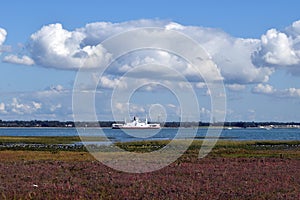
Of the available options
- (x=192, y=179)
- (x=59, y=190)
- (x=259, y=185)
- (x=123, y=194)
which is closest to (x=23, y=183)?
(x=59, y=190)

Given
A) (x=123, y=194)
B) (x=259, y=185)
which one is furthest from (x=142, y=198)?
(x=259, y=185)

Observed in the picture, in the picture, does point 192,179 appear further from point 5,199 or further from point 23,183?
point 5,199

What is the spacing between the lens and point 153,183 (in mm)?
29500

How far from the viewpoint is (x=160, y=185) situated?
28875 mm

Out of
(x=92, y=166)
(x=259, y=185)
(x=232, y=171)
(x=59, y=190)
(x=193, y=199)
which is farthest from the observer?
(x=92, y=166)

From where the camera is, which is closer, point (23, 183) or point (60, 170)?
point (23, 183)

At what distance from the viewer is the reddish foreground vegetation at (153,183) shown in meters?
25.6

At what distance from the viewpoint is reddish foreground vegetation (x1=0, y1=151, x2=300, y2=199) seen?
25594 millimetres

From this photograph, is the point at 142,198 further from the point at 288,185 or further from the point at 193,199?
the point at 288,185

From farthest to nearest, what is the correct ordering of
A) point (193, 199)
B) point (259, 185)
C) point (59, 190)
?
point (259, 185)
point (59, 190)
point (193, 199)

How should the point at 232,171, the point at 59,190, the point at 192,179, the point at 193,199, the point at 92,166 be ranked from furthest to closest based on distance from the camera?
the point at 92,166 → the point at 232,171 → the point at 192,179 → the point at 59,190 → the point at 193,199

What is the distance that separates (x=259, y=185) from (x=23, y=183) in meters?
11.7

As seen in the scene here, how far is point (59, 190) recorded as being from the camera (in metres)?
26.8

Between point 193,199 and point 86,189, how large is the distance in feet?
18.9
